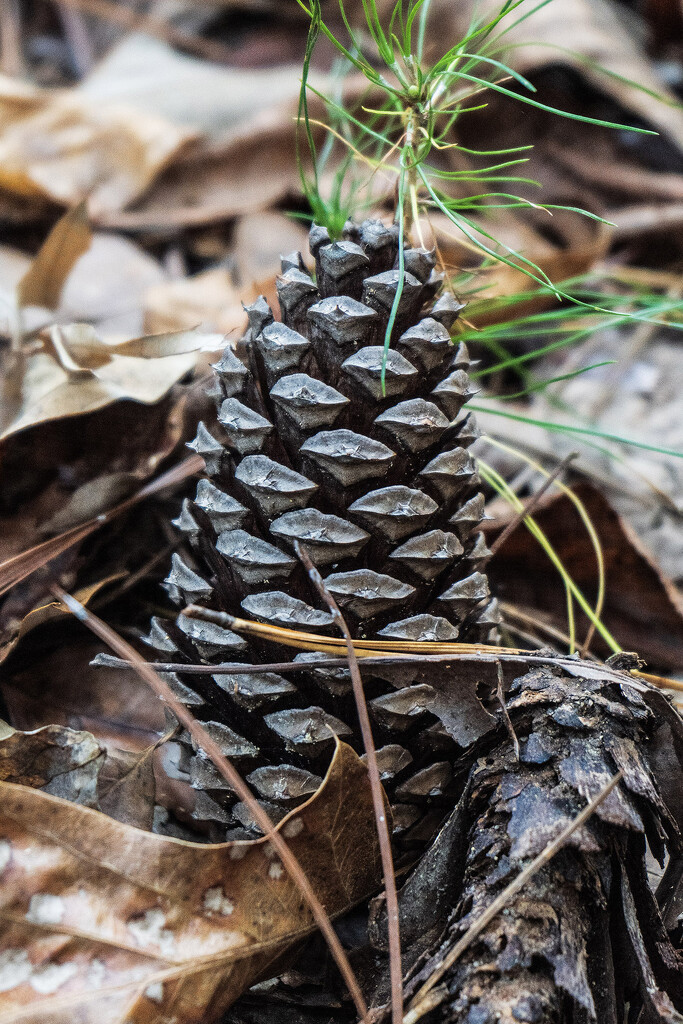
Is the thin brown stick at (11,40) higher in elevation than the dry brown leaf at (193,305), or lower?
higher

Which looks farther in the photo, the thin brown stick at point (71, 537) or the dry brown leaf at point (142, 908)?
the thin brown stick at point (71, 537)

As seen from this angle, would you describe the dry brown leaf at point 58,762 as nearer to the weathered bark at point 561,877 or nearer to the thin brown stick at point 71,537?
the thin brown stick at point 71,537

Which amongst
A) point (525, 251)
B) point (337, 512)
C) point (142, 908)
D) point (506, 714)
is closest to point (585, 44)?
point (525, 251)

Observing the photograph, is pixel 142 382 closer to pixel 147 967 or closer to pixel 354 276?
pixel 354 276

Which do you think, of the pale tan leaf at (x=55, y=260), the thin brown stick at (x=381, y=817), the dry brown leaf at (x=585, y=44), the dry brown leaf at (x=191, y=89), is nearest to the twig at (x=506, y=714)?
the thin brown stick at (x=381, y=817)

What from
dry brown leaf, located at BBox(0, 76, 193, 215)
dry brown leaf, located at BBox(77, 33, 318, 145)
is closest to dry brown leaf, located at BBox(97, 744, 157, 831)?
dry brown leaf, located at BBox(0, 76, 193, 215)

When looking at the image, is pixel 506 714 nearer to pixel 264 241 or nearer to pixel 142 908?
pixel 142 908
